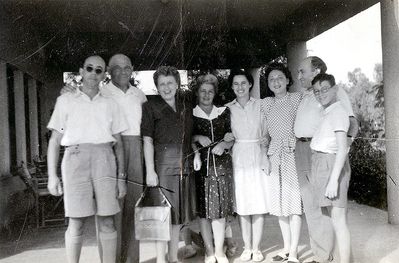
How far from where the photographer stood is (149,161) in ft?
9.14

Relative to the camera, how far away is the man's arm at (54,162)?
8.55ft

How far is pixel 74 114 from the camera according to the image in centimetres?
271

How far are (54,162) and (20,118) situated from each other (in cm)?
92

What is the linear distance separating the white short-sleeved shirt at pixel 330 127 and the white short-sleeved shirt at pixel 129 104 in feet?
4.48

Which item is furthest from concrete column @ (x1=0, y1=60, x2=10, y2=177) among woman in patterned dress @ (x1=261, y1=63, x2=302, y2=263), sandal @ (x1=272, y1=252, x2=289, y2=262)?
sandal @ (x1=272, y1=252, x2=289, y2=262)

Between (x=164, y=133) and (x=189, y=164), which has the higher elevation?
(x=164, y=133)

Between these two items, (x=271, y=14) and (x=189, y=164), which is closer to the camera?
(x=189, y=164)

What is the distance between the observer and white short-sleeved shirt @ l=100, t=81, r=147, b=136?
287 cm

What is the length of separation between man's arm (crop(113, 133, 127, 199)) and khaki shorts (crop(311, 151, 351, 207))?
144 centimetres

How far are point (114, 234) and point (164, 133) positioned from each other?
2.70 ft

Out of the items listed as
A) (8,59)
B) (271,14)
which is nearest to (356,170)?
(271,14)

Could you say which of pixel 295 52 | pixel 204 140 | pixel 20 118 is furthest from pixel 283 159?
pixel 20 118

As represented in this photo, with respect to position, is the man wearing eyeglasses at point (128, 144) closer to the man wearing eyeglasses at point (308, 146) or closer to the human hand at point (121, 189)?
the human hand at point (121, 189)

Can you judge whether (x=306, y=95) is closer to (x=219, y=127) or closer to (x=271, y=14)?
(x=219, y=127)
